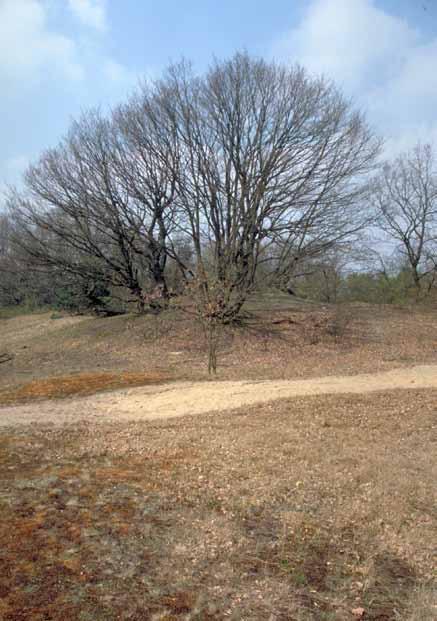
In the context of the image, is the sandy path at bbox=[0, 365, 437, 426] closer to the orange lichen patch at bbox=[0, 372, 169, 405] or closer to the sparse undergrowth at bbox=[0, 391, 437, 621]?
the orange lichen patch at bbox=[0, 372, 169, 405]

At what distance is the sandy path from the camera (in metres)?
9.61

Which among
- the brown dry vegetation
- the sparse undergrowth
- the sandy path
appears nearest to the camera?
the sparse undergrowth

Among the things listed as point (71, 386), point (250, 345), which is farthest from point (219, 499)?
point (250, 345)

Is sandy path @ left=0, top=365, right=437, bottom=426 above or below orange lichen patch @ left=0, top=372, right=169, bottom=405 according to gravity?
below

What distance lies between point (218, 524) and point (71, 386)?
738cm

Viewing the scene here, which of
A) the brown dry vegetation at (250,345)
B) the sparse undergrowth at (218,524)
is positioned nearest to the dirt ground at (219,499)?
the sparse undergrowth at (218,524)

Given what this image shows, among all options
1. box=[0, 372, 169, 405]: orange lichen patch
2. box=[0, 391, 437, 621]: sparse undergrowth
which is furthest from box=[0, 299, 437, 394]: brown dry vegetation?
box=[0, 391, 437, 621]: sparse undergrowth

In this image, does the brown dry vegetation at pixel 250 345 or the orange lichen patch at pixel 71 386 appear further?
the brown dry vegetation at pixel 250 345

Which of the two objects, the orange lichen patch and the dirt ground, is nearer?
the dirt ground

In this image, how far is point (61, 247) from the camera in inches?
953

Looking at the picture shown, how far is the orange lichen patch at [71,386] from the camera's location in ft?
36.8

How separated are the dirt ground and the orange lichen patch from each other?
0.21ft

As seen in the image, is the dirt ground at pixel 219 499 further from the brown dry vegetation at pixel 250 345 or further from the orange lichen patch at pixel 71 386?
the brown dry vegetation at pixel 250 345

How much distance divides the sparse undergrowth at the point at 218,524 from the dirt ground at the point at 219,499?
0.05 feet
